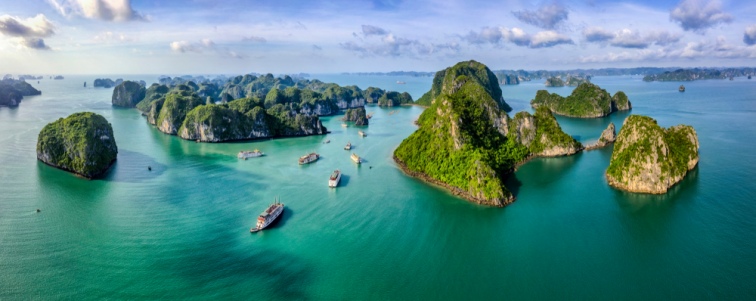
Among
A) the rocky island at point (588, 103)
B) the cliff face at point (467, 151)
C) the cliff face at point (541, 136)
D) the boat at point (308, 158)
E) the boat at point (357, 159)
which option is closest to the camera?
the cliff face at point (467, 151)

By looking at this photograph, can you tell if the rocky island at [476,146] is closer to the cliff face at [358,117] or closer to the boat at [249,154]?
the boat at [249,154]

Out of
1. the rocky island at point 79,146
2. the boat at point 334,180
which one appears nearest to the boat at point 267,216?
the boat at point 334,180

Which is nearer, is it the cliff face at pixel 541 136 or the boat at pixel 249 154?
the cliff face at pixel 541 136

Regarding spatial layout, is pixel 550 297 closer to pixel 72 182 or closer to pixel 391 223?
pixel 391 223

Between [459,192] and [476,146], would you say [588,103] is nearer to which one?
[476,146]

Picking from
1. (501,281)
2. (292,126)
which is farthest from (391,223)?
(292,126)

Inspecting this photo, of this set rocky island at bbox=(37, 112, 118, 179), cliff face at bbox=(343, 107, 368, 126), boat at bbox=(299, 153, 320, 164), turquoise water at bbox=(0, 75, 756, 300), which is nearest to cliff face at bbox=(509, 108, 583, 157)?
turquoise water at bbox=(0, 75, 756, 300)
